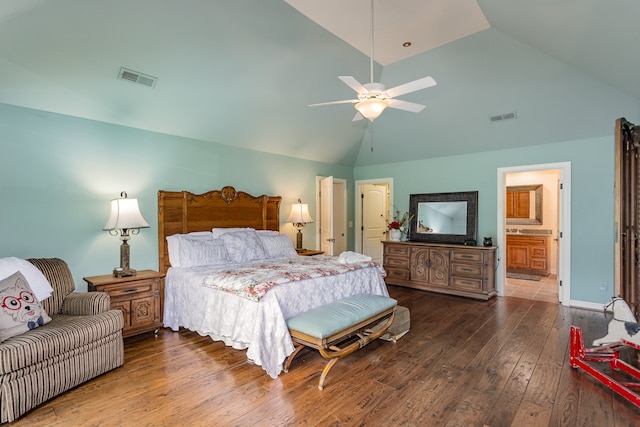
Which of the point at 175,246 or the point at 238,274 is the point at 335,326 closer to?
the point at 238,274

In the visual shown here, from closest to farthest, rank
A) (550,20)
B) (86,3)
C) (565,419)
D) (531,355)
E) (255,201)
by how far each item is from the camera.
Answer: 1. (565,419)
2. (86,3)
3. (550,20)
4. (531,355)
5. (255,201)

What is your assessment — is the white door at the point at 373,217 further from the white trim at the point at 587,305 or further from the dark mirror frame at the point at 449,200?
the white trim at the point at 587,305

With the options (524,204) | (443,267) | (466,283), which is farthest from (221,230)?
(524,204)

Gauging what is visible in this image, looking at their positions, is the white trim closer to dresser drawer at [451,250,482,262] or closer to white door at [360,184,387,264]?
dresser drawer at [451,250,482,262]

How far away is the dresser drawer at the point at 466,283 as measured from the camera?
505cm

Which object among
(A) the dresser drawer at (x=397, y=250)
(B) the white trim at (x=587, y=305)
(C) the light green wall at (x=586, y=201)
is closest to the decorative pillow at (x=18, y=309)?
(A) the dresser drawer at (x=397, y=250)

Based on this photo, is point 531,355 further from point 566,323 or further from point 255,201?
point 255,201

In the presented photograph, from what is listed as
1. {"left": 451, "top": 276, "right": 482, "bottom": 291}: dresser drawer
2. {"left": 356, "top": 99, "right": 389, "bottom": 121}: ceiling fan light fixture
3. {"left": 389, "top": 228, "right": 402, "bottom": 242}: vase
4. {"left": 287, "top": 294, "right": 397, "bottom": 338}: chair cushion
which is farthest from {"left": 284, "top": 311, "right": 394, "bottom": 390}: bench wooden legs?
{"left": 389, "top": 228, "right": 402, "bottom": 242}: vase

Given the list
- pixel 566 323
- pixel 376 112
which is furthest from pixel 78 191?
pixel 566 323

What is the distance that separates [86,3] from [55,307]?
101 inches

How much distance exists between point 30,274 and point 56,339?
0.77 m

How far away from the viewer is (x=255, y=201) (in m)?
5.20

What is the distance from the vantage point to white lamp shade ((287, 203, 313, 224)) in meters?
5.48

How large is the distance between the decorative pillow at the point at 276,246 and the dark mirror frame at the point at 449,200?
8.68 ft
